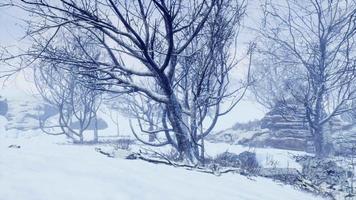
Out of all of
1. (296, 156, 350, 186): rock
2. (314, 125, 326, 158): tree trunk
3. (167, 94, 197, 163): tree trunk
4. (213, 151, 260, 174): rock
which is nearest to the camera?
(167, 94, 197, 163): tree trunk

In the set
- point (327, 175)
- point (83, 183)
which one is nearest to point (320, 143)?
point (327, 175)

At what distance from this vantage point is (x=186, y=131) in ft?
20.2

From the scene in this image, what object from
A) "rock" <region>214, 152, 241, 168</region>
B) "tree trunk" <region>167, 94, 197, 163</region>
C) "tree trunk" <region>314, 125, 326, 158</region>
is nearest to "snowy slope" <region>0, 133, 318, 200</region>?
"tree trunk" <region>167, 94, 197, 163</region>

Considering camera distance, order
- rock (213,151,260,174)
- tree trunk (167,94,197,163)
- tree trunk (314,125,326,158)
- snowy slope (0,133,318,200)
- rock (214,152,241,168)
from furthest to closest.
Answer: tree trunk (314,125,326,158) → rock (214,152,241,168) → rock (213,151,260,174) → tree trunk (167,94,197,163) → snowy slope (0,133,318,200)

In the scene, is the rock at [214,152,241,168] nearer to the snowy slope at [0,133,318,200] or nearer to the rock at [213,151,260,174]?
the rock at [213,151,260,174]

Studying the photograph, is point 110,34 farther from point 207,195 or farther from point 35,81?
point 35,81

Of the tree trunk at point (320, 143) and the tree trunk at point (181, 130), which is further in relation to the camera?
the tree trunk at point (320, 143)

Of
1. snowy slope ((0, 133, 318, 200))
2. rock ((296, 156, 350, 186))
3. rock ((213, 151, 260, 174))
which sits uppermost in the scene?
snowy slope ((0, 133, 318, 200))

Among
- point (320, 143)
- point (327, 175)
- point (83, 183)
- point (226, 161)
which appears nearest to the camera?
point (83, 183)

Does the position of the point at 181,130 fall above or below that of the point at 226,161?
above

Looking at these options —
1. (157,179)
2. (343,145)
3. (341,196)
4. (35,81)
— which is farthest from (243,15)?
(35,81)

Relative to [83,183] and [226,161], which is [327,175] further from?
[83,183]

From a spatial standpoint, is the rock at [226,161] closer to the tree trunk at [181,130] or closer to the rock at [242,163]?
the rock at [242,163]

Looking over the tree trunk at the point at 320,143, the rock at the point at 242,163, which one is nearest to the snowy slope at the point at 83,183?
the rock at the point at 242,163
